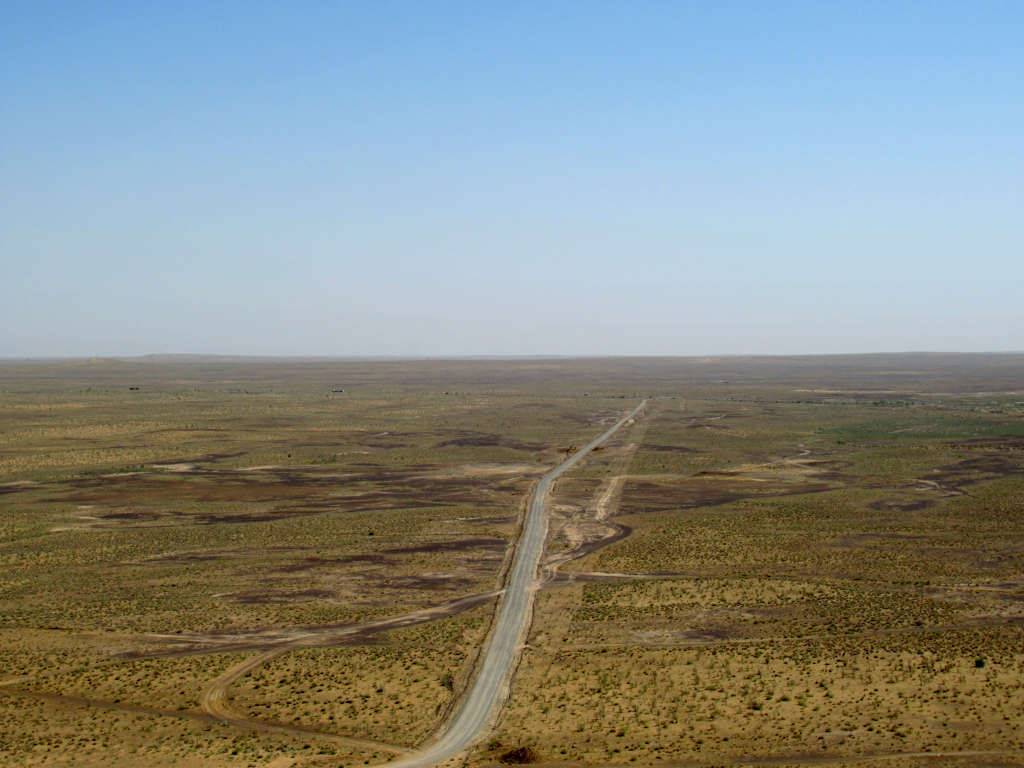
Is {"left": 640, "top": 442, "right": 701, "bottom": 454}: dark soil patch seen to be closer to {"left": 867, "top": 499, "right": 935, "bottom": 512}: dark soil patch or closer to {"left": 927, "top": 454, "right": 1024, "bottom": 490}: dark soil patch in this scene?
{"left": 927, "top": 454, "right": 1024, "bottom": 490}: dark soil patch

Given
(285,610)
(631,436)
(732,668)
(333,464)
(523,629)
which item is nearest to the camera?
(732,668)

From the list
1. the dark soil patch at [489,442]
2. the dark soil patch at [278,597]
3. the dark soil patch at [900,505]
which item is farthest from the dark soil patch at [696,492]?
the dark soil patch at [278,597]

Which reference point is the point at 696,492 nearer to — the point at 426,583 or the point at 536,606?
the point at 426,583

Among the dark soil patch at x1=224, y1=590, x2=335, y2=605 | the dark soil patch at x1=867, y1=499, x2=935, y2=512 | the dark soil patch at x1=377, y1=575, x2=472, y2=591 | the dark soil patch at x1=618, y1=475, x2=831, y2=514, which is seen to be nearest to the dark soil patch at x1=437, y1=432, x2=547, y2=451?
the dark soil patch at x1=618, y1=475, x2=831, y2=514

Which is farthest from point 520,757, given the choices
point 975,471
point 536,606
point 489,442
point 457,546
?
point 489,442

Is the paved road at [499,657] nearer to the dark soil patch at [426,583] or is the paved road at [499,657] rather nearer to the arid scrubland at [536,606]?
the arid scrubland at [536,606]

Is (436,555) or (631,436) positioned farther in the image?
(631,436)

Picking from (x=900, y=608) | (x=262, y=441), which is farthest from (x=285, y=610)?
(x=262, y=441)

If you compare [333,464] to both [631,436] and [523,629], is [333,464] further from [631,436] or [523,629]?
[523,629]
